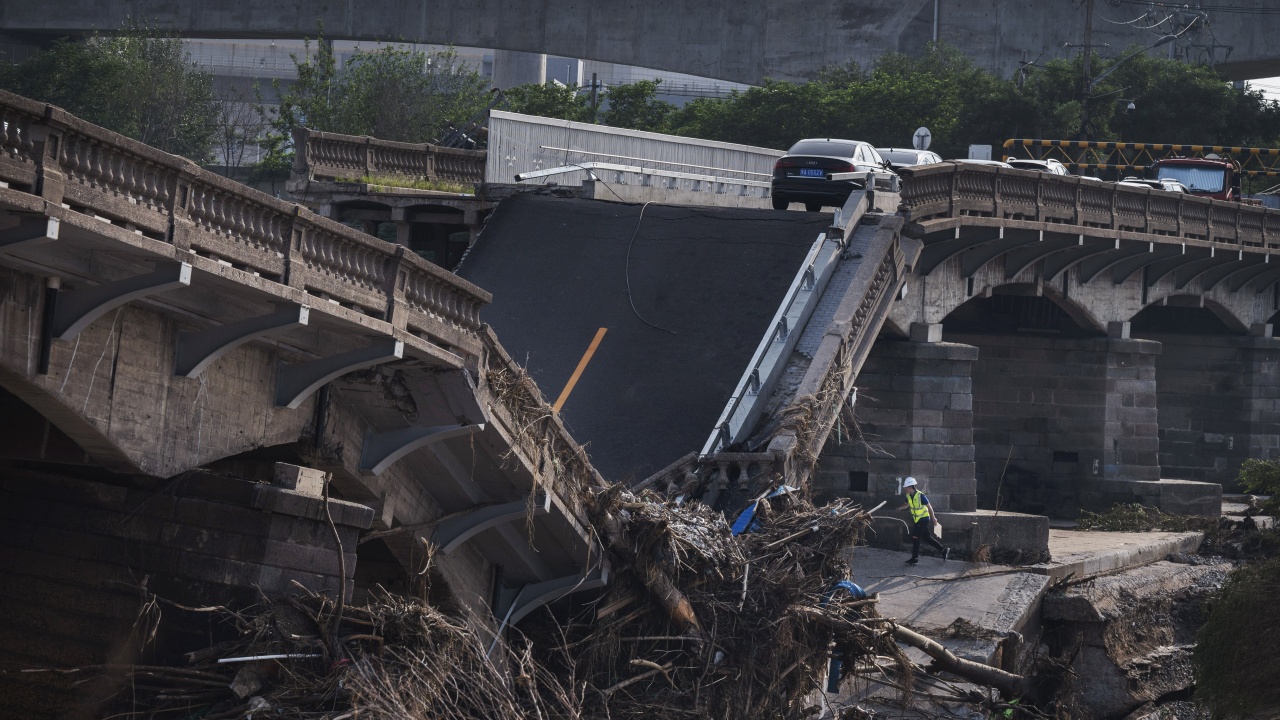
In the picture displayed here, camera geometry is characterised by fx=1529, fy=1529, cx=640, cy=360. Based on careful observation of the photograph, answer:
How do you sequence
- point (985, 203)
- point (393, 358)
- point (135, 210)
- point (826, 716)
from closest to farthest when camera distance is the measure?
point (135, 210)
point (393, 358)
point (826, 716)
point (985, 203)

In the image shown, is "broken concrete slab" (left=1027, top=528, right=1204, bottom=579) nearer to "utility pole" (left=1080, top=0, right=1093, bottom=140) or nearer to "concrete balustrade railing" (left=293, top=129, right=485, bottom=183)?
"concrete balustrade railing" (left=293, top=129, right=485, bottom=183)

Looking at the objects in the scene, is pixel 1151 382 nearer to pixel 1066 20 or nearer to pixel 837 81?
pixel 837 81

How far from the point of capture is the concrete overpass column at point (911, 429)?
27281 mm

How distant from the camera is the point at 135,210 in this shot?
10445 millimetres

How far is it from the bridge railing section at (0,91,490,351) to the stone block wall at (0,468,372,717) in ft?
6.18

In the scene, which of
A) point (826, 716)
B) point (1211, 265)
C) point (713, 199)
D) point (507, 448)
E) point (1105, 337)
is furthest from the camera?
point (1211, 265)

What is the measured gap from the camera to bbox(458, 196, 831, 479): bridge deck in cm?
2119

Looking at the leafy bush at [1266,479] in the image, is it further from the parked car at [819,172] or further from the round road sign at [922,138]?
the round road sign at [922,138]

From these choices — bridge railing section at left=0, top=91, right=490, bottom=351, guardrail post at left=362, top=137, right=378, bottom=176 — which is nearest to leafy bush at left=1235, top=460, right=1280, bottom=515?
bridge railing section at left=0, top=91, right=490, bottom=351

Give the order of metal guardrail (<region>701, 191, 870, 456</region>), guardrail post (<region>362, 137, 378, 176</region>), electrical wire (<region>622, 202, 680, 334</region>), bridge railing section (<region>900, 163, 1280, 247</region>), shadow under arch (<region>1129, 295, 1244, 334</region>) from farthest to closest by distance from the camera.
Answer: shadow under arch (<region>1129, 295, 1244, 334</region>), guardrail post (<region>362, 137, 378, 176</region>), bridge railing section (<region>900, 163, 1280, 247</region>), electrical wire (<region>622, 202, 680, 334</region>), metal guardrail (<region>701, 191, 870, 456</region>)

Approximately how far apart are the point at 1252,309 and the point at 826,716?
31757 mm

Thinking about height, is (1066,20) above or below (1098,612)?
above

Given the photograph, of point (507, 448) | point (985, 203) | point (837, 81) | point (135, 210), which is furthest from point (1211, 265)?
point (135, 210)

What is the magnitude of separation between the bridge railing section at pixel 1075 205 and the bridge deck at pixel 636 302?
9.28 feet
